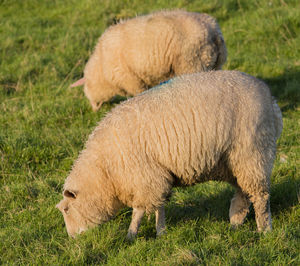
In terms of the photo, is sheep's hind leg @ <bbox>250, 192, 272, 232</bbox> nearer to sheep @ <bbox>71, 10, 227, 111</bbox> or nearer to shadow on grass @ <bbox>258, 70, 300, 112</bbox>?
sheep @ <bbox>71, 10, 227, 111</bbox>

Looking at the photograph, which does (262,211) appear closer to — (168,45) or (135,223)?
(135,223)

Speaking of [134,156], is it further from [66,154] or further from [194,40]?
[194,40]

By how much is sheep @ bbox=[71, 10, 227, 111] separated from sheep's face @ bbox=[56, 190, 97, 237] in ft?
9.73

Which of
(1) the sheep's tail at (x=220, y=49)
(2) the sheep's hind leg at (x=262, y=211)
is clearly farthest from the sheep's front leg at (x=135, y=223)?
(1) the sheep's tail at (x=220, y=49)

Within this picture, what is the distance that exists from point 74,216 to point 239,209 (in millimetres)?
1426

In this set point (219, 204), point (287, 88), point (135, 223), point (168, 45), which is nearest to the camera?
point (135, 223)

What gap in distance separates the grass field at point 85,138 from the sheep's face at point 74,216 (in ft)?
0.41

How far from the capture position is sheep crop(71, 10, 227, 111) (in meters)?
6.21

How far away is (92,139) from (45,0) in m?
7.81

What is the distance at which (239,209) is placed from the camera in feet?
13.1

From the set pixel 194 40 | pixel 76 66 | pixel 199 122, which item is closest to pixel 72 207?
pixel 199 122

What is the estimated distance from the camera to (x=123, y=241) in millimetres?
3834

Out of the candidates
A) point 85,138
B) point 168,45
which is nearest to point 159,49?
point 168,45

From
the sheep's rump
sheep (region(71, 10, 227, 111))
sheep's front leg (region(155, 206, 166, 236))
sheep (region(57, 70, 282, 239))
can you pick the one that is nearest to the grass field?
sheep's front leg (region(155, 206, 166, 236))
